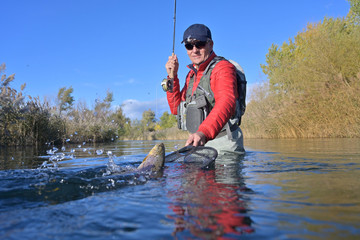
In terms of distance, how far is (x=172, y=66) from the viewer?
4.76 metres

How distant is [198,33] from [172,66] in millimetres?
862

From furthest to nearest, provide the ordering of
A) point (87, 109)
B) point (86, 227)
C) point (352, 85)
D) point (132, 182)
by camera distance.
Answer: point (87, 109)
point (352, 85)
point (132, 182)
point (86, 227)

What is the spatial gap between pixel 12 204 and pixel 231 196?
1.56m

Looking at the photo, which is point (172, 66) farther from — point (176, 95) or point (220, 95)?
point (220, 95)

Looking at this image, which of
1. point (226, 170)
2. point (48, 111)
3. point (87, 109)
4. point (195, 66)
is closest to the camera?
point (226, 170)

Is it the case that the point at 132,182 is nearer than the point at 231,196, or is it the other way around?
the point at 231,196

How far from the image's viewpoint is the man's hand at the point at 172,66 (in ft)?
15.4

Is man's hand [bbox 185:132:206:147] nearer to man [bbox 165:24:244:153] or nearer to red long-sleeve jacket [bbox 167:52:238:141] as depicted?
red long-sleeve jacket [bbox 167:52:238:141]

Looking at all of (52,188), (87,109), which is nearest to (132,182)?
(52,188)

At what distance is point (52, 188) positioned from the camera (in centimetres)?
237

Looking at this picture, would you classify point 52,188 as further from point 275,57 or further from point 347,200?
point 275,57

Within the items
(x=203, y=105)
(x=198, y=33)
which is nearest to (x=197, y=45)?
(x=198, y=33)

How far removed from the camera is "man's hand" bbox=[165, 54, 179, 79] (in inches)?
185

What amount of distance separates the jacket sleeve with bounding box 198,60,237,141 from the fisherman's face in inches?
18.8
